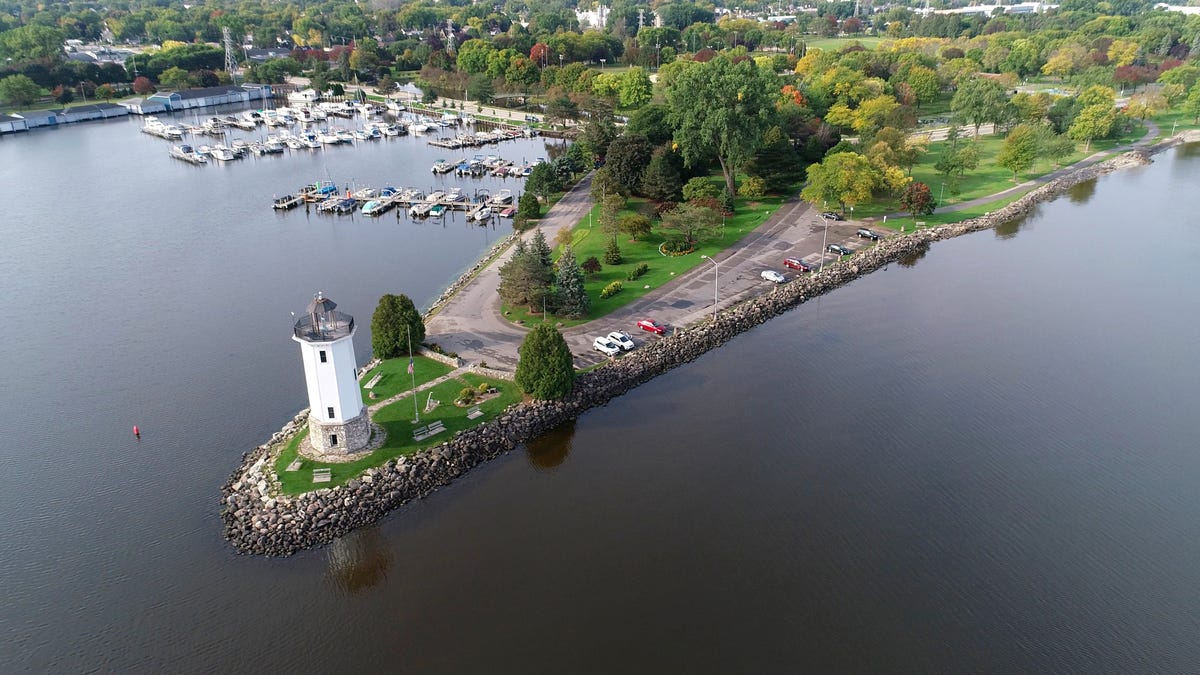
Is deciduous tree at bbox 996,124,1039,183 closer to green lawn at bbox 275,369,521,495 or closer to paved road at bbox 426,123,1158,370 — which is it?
paved road at bbox 426,123,1158,370

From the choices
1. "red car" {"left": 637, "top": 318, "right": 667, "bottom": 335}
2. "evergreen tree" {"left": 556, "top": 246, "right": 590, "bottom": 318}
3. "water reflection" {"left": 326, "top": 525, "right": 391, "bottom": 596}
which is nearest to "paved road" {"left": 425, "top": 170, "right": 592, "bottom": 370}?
"evergreen tree" {"left": 556, "top": 246, "right": 590, "bottom": 318}

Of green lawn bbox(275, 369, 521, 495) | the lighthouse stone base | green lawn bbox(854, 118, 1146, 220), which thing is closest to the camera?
green lawn bbox(275, 369, 521, 495)

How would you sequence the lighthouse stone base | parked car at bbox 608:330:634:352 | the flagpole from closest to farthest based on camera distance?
the lighthouse stone base
the flagpole
parked car at bbox 608:330:634:352

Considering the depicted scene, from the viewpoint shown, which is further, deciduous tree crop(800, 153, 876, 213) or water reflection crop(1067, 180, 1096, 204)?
water reflection crop(1067, 180, 1096, 204)

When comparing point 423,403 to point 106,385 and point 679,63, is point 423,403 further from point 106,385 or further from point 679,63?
point 679,63

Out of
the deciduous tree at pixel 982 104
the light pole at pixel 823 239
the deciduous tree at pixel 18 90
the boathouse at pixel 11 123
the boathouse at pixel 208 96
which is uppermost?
the deciduous tree at pixel 18 90

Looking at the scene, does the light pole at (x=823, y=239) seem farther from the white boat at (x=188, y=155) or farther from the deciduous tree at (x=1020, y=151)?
the white boat at (x=188, y=155)

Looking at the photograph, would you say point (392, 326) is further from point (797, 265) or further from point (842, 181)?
point (842, 181)

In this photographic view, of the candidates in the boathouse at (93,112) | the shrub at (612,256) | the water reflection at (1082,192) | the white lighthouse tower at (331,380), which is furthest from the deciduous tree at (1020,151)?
the boathouse at (93,112)
